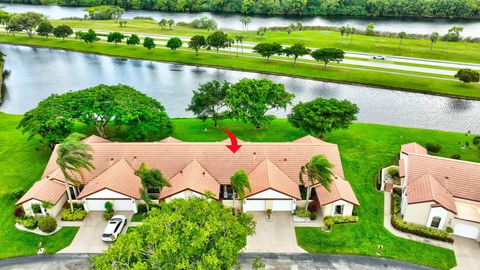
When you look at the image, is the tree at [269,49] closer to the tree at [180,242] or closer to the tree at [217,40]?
the tree at [217,40]

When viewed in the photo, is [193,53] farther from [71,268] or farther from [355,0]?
[355,0]

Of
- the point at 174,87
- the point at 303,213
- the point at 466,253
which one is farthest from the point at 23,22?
the point at 466,253

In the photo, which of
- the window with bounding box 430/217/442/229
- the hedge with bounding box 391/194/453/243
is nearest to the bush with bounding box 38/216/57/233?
the hedge with bounding box 391/194/453/243

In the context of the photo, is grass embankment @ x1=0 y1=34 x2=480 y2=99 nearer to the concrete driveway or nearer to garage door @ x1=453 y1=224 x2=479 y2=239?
garage door @ x1=453 y1=224 x2=479 y2=239

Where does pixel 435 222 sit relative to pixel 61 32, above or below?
below

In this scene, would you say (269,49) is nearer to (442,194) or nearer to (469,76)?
(469,76)

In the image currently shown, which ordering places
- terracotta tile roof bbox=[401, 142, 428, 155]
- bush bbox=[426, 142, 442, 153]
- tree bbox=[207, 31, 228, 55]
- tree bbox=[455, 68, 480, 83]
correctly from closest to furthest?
terracotta tile roof bbox=[401, 142, 428, 155] < bush bbox=[426, 142, 442, 153] < tree bbox=[455, 68, 480, 83] < tree bbox=[207, 31, 228, 55]

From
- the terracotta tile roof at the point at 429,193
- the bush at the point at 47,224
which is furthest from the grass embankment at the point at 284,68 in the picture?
the bush at the point at 47,224
